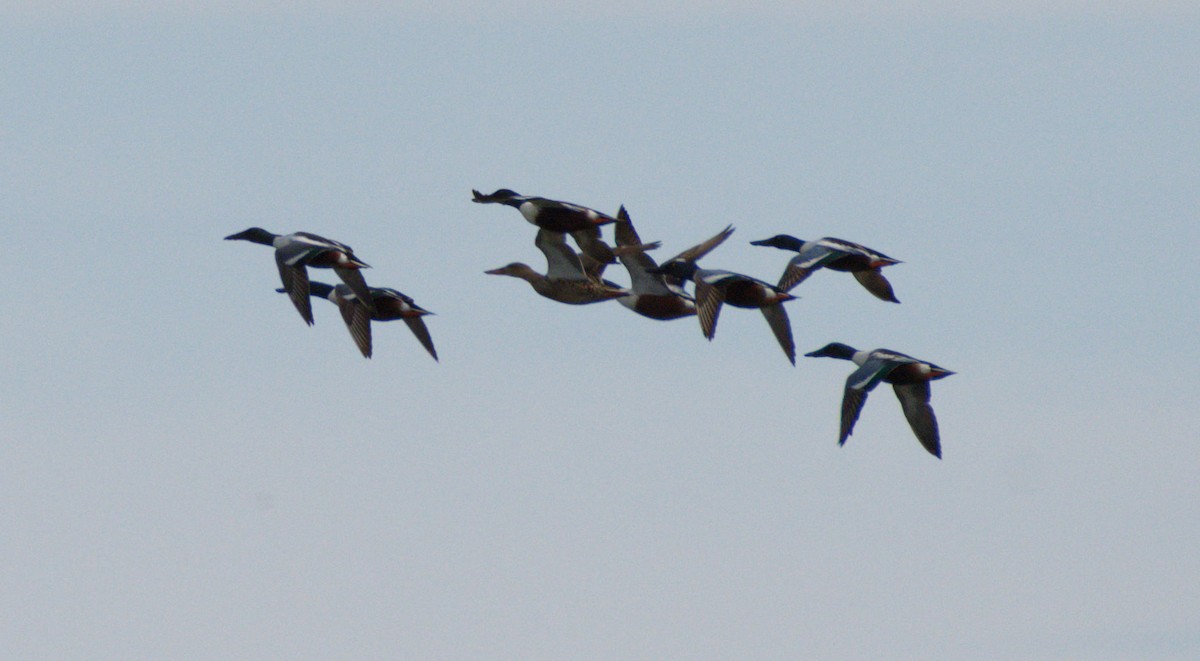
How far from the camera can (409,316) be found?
99.5 feet

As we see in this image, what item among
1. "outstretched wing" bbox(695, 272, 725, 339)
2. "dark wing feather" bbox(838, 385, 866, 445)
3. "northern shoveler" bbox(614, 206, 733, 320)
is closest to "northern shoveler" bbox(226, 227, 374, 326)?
"northern shoveler" bbox(614, 206, 733, 320)

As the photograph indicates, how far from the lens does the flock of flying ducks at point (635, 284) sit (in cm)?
2834

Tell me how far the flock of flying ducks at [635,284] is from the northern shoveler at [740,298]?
1 cm

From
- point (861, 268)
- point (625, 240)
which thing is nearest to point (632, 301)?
point (625, 240)

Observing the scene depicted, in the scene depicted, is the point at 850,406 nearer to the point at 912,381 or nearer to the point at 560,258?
the point at 912,381

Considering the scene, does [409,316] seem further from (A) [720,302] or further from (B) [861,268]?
(B) [861,268]

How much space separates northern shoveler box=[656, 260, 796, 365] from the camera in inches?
1113

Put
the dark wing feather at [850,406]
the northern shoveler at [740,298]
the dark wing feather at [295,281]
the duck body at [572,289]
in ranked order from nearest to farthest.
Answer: the dark wing feather at [850,406]
the northern shoveler at [740,298]
the dark wing feather at [295,281]
the duck body at [572,289]

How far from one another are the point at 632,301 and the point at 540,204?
2.02m

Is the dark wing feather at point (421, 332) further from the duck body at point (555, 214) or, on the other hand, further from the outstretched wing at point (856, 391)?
the outstretched wing at point (856, 391)

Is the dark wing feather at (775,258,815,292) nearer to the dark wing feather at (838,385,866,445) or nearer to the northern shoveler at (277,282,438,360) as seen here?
the dark wing feather at (838,385,866,445)

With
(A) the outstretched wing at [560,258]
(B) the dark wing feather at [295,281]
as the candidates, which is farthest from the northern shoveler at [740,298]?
(B) the dark wing feather at [295,281]

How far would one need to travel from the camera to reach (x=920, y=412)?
93.4 ft

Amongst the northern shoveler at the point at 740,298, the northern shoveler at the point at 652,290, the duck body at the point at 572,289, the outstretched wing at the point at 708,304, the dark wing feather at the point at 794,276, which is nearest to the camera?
the outstretched wing at the point at 708,304
